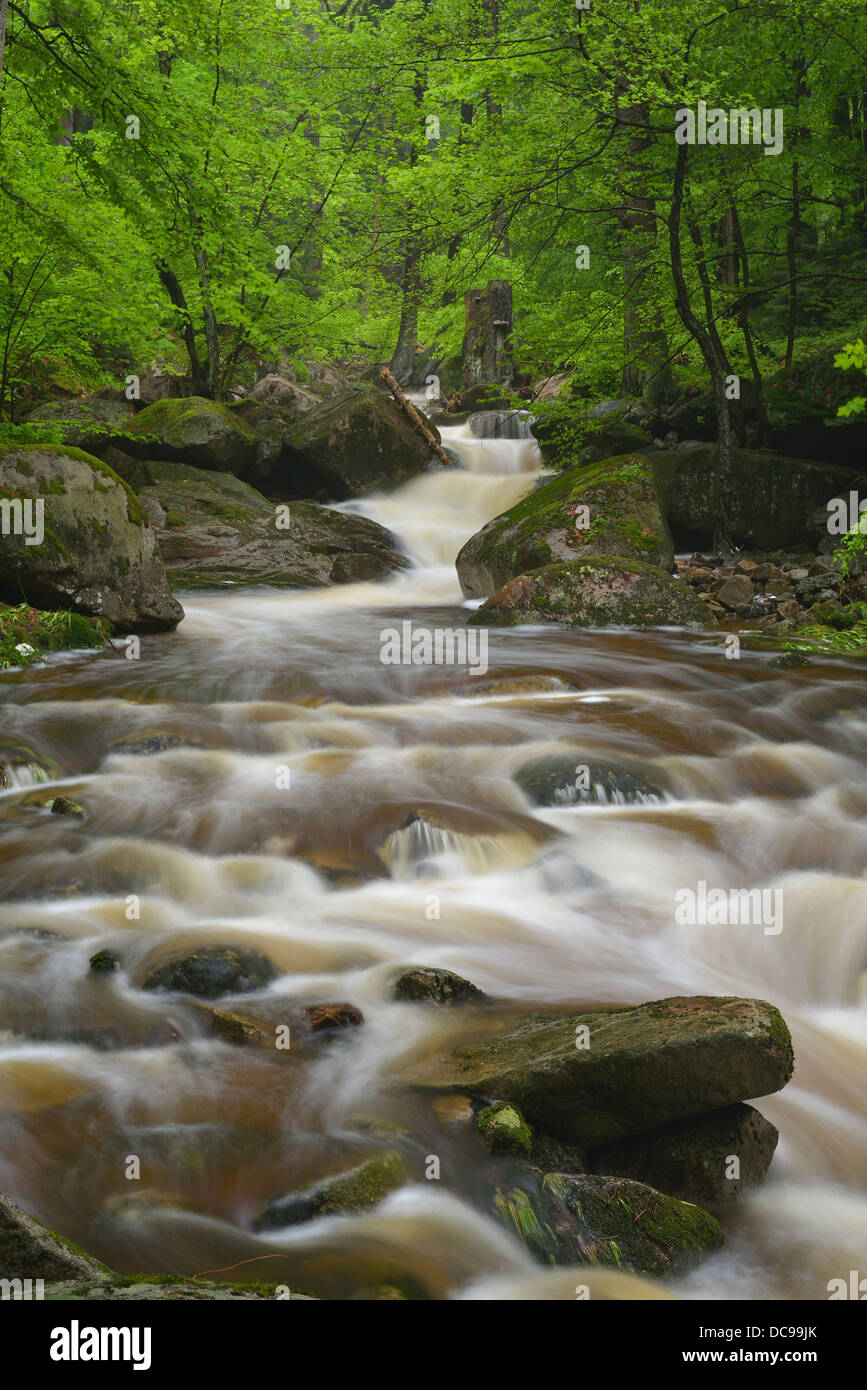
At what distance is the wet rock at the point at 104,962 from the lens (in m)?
4.04

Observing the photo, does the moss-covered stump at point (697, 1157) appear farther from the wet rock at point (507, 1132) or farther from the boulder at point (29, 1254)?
the boulder at point (29, 1254)

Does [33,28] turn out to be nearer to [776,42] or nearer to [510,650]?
[510,650]

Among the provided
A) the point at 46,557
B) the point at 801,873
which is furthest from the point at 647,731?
the point at 46,557

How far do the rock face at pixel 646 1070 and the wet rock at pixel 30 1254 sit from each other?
1529mm

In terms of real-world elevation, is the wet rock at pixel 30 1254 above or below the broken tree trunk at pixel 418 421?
below

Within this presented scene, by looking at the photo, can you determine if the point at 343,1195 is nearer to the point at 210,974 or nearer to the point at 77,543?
the point at 210,974

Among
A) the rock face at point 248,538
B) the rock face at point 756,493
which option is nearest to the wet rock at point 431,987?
the rock face at point 248,538

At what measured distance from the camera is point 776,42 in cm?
1233

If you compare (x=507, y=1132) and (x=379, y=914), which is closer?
(x=507, y=1132)

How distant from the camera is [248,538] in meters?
15.0

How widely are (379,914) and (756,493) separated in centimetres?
1155

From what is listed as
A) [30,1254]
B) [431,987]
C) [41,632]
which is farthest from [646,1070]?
[41,632]

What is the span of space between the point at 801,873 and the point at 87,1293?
4.50m

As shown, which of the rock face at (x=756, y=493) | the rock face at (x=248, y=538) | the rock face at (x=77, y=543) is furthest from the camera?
the rock face at (x=248, y=538)
